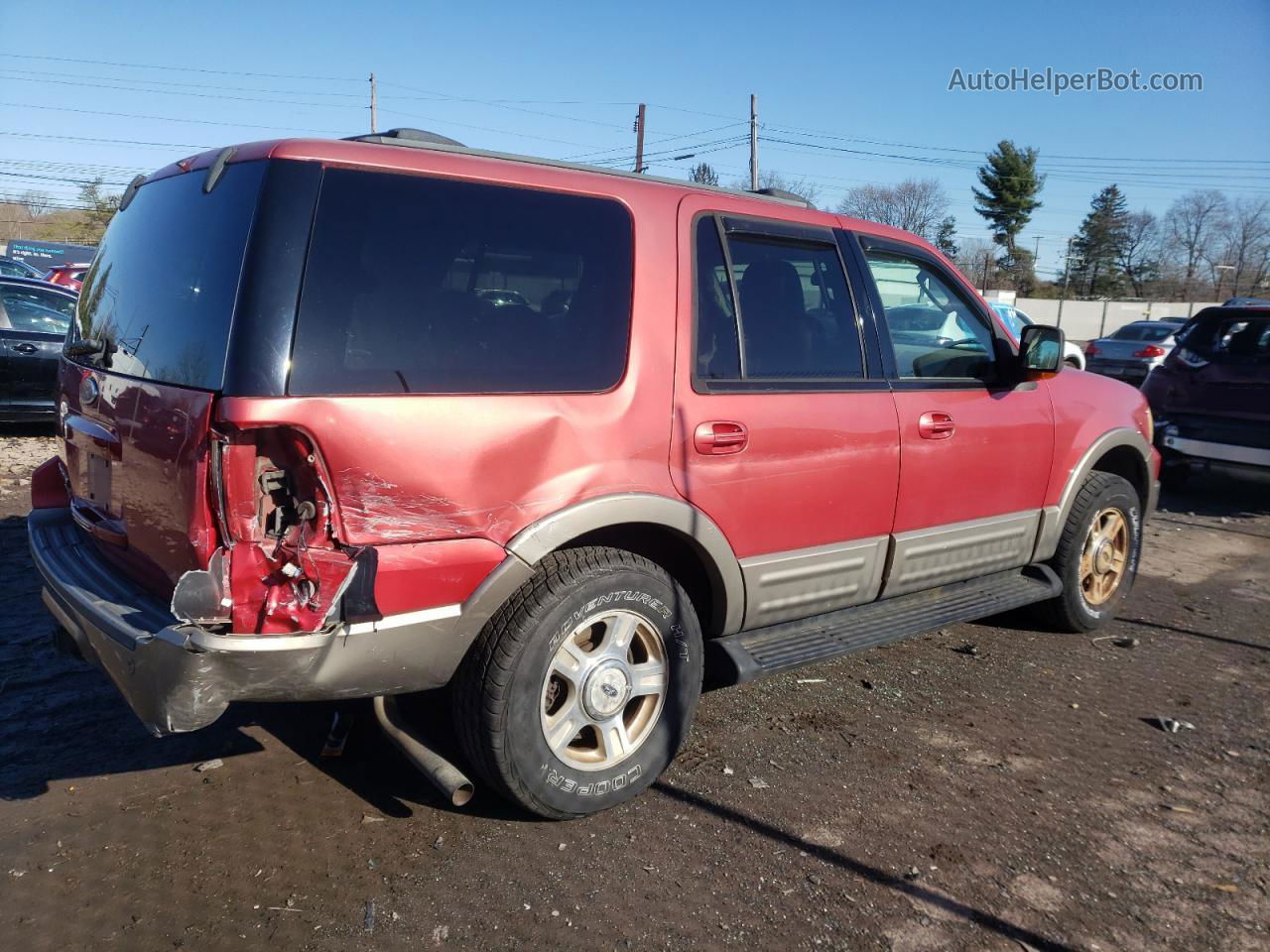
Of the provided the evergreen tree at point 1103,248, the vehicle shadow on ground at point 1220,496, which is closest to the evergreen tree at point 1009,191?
the evergreen tree at point 1103,248

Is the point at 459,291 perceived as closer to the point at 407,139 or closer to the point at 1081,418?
the point at 407,139

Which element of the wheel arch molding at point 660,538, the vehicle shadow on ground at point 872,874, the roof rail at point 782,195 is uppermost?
the roof rail at point 782,195

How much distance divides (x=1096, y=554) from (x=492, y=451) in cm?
381

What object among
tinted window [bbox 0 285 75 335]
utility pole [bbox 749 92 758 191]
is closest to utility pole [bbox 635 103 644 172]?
utility pole [bbox 749 92 758 191]

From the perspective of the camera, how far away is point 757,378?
357 cm

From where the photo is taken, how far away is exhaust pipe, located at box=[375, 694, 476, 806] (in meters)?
2.87

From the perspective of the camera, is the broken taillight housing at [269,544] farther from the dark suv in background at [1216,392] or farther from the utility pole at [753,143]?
the utility pole at [753,143]

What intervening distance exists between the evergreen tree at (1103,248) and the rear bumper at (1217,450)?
69304 millimetres

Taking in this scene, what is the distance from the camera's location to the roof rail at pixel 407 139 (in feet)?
9.87

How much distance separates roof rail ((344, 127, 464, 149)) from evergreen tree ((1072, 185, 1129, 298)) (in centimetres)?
7675

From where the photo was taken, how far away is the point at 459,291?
287 centimetres

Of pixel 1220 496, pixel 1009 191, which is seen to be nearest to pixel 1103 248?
pixel 1009 191

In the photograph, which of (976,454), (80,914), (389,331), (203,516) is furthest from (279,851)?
(976,454)

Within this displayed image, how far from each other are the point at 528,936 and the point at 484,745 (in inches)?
22.0
